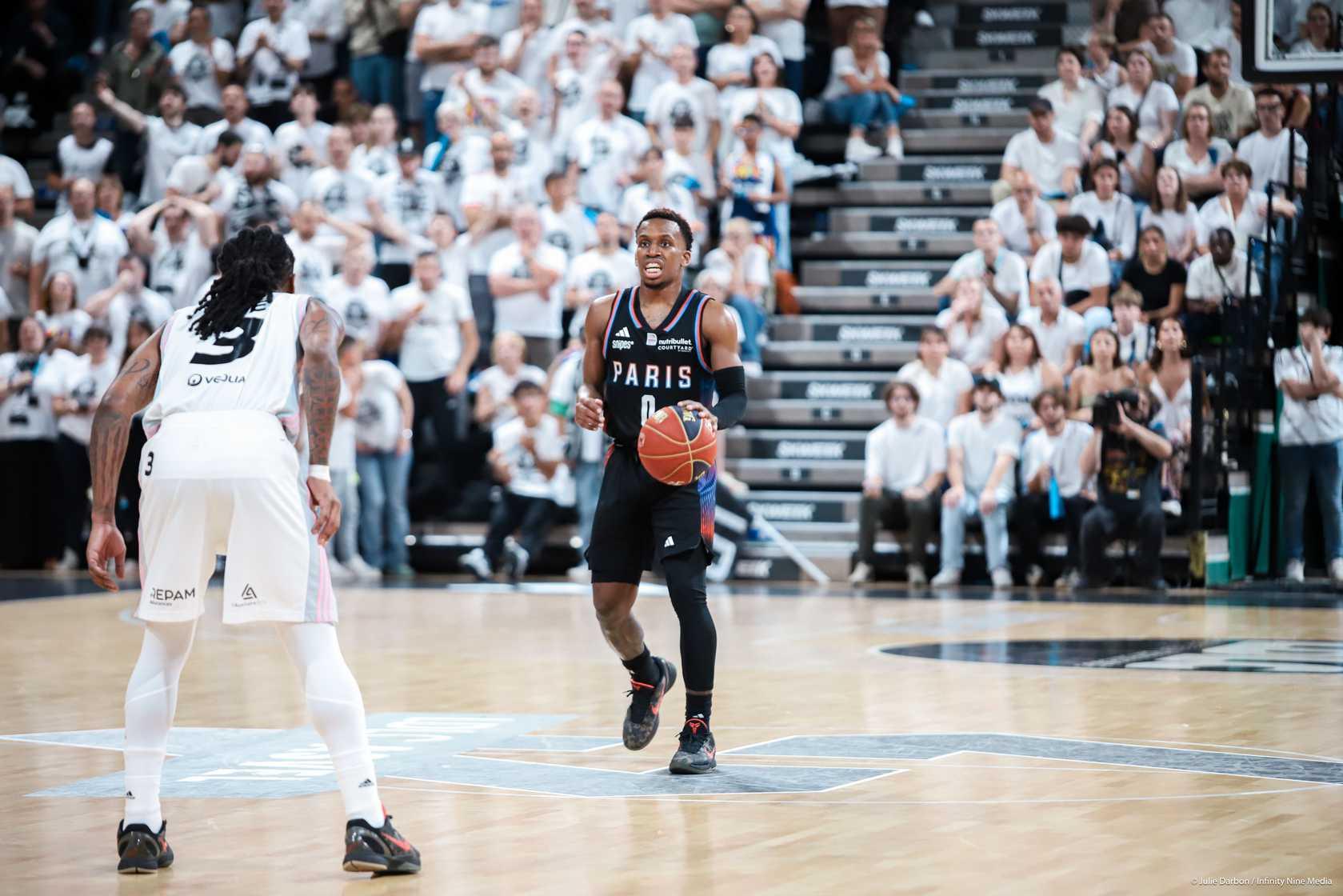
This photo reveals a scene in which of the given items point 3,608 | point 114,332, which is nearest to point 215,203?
point 114,332

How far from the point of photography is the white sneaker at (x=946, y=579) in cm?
1542

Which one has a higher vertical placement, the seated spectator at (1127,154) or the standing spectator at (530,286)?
the seated spectator at (1127,154)

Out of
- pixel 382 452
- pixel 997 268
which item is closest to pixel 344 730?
pixel 382 452

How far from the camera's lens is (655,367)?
7.10m

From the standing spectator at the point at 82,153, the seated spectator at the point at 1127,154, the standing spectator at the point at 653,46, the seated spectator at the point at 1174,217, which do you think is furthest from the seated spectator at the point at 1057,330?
the standing spectator at the point at 82,153

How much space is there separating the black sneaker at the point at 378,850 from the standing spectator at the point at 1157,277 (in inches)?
458

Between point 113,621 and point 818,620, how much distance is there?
16.3 ft

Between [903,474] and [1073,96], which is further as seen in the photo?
[1073,96]

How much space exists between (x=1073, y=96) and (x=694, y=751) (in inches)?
485

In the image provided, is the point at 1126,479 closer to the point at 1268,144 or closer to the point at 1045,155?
the point at 1268,144

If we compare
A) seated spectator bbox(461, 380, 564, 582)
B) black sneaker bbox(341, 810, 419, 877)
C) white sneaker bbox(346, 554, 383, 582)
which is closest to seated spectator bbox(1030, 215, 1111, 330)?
seated spectator bbox(461, 380, 564, 582)

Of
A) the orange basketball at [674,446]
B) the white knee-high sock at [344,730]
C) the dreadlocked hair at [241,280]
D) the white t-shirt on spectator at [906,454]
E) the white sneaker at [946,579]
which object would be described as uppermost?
the dreadlocked hair at [241,280]

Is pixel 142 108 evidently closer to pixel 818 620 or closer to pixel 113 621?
pixel 113 621

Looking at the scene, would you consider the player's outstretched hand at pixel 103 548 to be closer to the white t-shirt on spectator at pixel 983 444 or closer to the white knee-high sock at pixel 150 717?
the white knee-high sock at pixel 150 717
